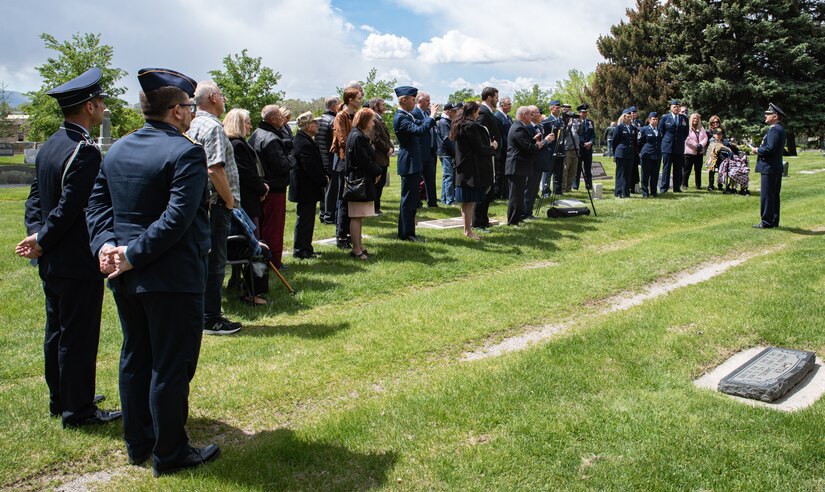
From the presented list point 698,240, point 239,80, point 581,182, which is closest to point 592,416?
point 698,240

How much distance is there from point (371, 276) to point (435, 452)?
4.48 meters

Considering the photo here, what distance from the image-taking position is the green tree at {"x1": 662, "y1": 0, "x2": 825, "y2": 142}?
32531 millimetres

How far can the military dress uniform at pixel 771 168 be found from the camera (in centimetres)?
1162

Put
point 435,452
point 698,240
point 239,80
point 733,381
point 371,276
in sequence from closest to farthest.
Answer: point 435,452
point 733,381
point 371,276
point 698,240
point 239,80

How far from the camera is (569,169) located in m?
17.5

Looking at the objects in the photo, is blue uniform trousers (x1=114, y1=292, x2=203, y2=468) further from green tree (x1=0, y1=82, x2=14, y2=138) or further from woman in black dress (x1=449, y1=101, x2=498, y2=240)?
green tree (x1=0, y1=82, x2=14, y2=138)

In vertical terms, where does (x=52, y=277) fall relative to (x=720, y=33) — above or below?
below

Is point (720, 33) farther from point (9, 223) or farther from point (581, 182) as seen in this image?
point (9, 223)

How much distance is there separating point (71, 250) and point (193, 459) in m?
1.52

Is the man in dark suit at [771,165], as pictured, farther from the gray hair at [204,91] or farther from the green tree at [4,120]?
the green tree at [4,120]

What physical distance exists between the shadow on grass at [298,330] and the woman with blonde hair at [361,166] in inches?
107

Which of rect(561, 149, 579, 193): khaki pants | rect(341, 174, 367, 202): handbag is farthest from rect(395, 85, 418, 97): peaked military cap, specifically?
rect(561, 149, 579, 193): khaki pants

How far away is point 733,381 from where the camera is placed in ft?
15.7

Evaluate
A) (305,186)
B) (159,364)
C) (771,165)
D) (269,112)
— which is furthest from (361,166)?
(771,165)
